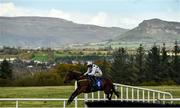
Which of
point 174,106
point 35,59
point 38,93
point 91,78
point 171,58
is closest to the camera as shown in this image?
point 174,106

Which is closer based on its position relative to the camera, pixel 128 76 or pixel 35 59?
→ pixel 128 76

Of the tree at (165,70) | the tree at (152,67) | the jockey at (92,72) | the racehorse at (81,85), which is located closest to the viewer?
the racehorse at (81,85)

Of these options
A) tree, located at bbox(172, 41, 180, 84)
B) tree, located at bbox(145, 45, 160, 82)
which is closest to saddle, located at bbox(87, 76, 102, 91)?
tree, located at bbox(145, 45, 160, 82)

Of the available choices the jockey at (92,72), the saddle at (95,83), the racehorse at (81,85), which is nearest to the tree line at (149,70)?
the saddle at (95,83)

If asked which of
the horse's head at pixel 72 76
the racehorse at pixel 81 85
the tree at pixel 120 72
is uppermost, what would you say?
the horse's head at pixel 72 76

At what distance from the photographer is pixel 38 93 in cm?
3316

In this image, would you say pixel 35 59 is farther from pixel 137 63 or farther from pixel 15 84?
pixel 15 84

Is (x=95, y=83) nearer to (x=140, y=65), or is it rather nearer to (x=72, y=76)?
(x=72, y=76)

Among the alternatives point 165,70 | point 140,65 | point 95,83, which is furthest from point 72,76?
point 140,65

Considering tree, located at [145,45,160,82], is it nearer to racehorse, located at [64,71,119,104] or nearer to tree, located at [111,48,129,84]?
tree, located at [111,48,129,84]

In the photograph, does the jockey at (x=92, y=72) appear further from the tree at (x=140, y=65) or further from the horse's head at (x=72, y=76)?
the tree at (x=140, y=65)

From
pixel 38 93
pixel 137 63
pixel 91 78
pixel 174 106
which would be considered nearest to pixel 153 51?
pixel 137 63

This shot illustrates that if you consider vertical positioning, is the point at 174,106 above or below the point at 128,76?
above

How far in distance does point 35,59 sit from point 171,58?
18479 millimetres
